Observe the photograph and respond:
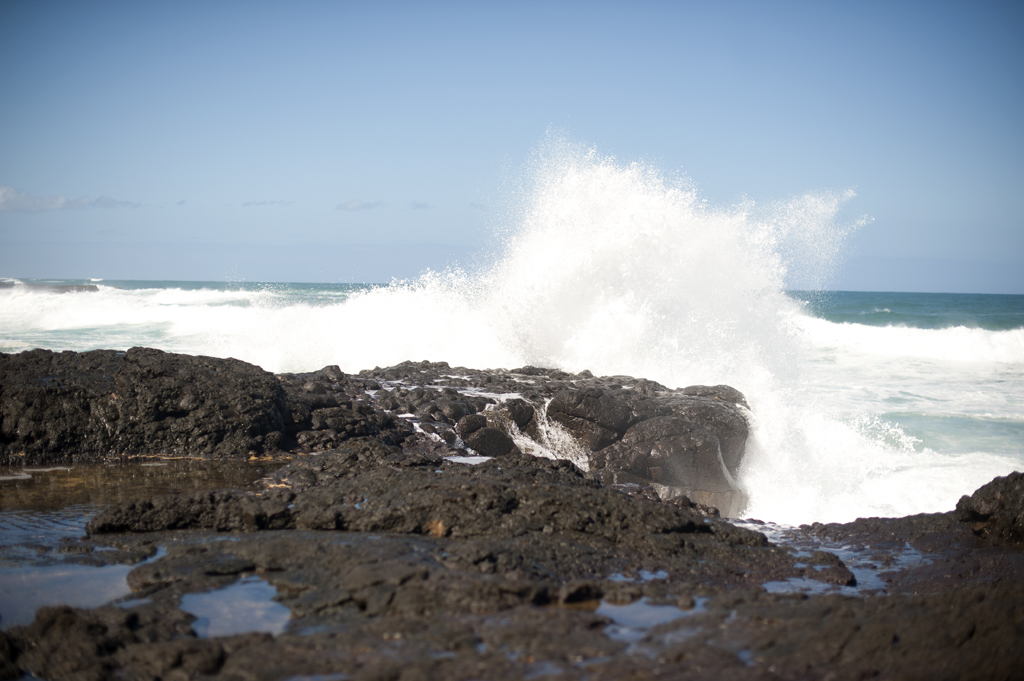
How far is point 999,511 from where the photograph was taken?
5.07m

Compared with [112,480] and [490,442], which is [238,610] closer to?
[112,480]

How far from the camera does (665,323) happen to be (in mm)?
12961

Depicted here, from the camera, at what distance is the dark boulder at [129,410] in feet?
22.3

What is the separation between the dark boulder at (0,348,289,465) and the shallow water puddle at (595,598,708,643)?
498 centimetres

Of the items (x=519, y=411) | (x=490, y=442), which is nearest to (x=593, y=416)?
(x=519, y=411)

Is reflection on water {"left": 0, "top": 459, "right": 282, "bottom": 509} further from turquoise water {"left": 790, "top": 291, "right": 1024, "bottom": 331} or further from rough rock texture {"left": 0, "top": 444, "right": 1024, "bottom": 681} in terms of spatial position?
turquoise water {"left": 790, "top": 291, "right": 1024, "bottom": 331}

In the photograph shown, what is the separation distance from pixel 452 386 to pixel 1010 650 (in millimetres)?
8052

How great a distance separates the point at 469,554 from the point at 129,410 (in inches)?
205

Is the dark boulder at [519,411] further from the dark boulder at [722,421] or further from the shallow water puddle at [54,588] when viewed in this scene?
the shallow water puddle at [54,588]

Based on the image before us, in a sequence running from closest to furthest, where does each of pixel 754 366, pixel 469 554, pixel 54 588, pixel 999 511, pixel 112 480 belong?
pixel 54 588 → pixel 469 554 → pixel 999 511 → pixel 112 480 → pixel 754 366

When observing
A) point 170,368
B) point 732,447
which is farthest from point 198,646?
point 732,447

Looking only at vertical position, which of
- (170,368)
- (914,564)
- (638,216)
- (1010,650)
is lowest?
(914,564)

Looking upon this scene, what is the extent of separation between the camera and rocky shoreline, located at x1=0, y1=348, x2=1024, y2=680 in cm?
261

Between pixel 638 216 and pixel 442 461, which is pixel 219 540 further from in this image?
pixel 638 216
